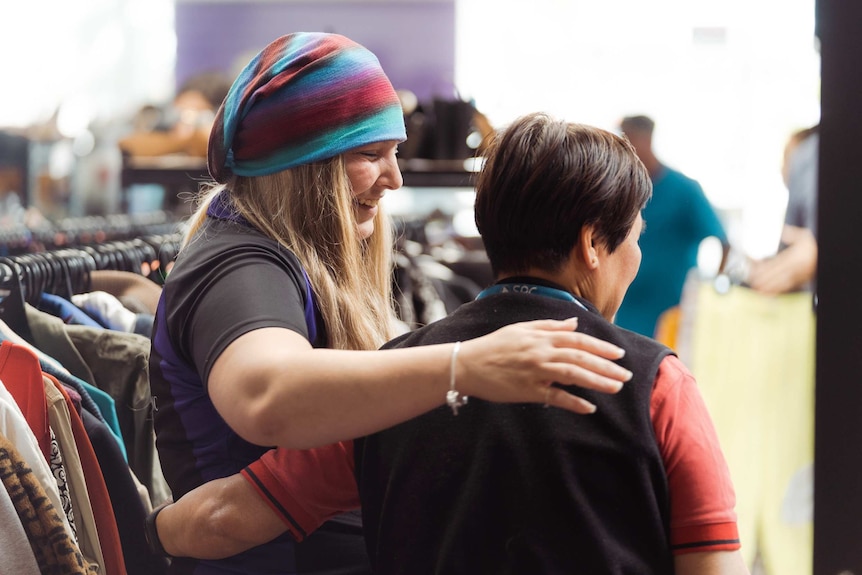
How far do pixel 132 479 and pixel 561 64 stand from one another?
577 centimetres

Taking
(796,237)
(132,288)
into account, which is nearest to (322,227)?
(132,288)

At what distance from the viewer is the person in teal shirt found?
4152 mm

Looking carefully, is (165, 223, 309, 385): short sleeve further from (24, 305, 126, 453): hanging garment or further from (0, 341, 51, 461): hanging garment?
(24, 305, 126, 453): hanging garment

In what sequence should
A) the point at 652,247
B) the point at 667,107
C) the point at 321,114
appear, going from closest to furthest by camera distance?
the point at 321,114 → the point at 652,247 → the point at 667,107

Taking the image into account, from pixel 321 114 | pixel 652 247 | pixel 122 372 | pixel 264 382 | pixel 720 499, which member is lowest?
pixel 652 247

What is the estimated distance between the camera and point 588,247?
3.36 ft

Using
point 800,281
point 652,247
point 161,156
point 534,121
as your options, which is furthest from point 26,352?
point 652,247

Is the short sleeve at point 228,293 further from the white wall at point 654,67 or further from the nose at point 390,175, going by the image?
the white wall at point 654,67

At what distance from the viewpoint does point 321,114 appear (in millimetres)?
1183

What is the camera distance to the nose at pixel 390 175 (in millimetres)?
Result: 1312

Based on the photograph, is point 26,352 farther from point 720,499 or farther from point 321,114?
point 720,499

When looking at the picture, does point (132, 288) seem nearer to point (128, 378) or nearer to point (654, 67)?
point (128, 378)

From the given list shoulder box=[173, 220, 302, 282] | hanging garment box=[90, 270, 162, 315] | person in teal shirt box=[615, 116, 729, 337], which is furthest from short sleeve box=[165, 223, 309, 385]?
person in teal shirt box=[615, 116, 729, 337]

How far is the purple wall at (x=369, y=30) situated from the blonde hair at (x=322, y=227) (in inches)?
207
